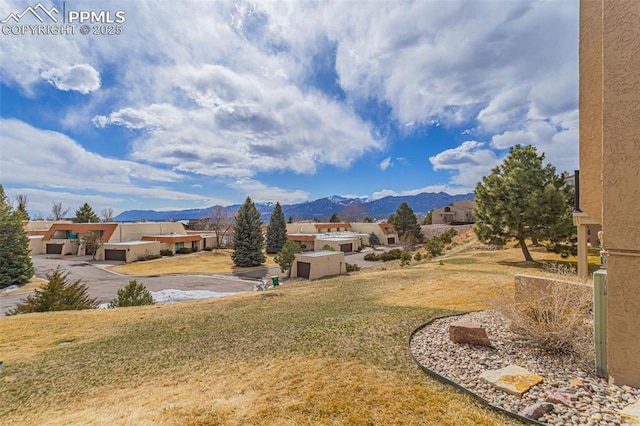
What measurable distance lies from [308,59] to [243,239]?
76.8 ft

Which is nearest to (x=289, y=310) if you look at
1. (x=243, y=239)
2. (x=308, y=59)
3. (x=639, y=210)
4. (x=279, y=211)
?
(x=639, y=210)

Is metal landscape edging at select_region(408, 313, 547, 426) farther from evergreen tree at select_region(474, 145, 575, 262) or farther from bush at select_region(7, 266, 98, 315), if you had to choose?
bush at select_region(7, 266, 98, 315)

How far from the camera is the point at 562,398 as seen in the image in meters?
3.66

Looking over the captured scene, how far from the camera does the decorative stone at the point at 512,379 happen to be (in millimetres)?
3973

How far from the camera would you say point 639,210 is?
3912 mm

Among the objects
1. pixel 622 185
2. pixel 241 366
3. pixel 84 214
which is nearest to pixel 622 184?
pixel 622 185

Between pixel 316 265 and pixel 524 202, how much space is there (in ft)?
50.3

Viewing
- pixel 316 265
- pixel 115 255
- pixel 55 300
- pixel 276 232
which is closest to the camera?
pixel 55 300

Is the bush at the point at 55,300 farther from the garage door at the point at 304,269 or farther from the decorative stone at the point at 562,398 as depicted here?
the decorative stone at the point at 562,398

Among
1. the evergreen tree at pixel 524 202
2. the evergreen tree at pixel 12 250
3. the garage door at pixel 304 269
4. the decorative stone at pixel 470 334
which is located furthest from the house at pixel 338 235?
the decorative stone at pixel 470 334

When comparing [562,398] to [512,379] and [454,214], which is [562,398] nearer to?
[512,379]

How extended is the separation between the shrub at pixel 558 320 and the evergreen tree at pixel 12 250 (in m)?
32.5

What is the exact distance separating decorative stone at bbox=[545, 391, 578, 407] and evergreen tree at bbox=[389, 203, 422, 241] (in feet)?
156

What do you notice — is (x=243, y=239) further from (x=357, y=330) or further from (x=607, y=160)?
(x=607, y=160)
